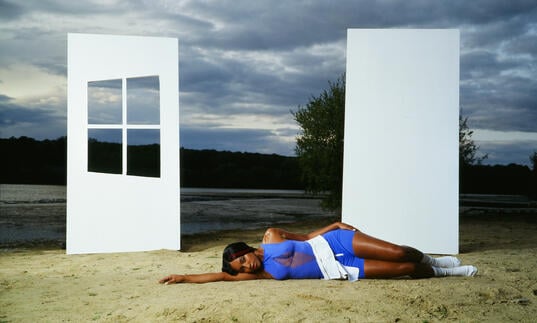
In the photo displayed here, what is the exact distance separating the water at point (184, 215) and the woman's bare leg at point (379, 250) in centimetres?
740

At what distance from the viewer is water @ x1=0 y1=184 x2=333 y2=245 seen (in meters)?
11.6

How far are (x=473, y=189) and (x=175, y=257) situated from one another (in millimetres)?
20852

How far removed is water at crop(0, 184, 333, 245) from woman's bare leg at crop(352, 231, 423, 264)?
291 inches

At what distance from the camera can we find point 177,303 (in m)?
4.15

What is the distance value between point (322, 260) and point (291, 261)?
1.00ft

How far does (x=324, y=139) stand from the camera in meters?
13.5

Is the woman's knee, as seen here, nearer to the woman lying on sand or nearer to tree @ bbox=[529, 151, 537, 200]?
the woman lying on sand

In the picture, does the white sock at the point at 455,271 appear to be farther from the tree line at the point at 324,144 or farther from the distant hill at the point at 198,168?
the distant hill at the point at 198,168

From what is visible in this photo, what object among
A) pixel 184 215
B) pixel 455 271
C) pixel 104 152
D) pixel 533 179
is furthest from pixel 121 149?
pixel 533 179

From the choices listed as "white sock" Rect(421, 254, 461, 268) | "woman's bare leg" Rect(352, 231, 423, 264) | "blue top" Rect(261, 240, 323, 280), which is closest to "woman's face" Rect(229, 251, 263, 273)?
"blue top" Rect(261, 240, 323, 280)

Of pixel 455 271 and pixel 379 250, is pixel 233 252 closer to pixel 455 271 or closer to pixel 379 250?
pixel 379 250

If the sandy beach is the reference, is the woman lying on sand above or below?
above

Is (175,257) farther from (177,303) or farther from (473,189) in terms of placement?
(473,189)

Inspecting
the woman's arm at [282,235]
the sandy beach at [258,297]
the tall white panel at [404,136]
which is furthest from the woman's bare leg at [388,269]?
the tall white panel at [404,136]
